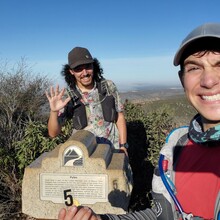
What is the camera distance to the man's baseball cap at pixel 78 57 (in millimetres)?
3373

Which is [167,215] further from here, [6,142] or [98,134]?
[6,142]

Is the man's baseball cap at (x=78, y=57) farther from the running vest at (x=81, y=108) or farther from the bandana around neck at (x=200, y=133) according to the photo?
the bandana around neck at (x=200, y=133)

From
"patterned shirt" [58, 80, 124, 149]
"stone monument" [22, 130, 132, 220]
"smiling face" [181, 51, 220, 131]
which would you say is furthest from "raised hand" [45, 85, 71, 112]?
"smiling face" [181, 51, 220, 131]

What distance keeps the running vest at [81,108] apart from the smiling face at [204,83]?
206cm

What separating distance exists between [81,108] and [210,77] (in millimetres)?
2293

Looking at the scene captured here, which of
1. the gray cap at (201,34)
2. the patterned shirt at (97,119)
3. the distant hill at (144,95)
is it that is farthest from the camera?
the distant hill at (144,95)

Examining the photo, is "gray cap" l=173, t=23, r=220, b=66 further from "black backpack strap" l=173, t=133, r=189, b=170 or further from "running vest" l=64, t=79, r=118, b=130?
"running vest" l=64, t=79, r=118, b=130

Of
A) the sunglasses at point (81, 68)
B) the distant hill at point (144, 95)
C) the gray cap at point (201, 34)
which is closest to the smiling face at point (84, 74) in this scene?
the sunglasses at point (81, 68)

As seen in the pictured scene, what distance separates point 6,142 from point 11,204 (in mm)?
1658

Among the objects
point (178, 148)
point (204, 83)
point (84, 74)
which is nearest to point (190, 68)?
point (204, 83)

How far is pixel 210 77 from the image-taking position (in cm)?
135

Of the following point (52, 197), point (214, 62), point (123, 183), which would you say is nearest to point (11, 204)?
point (52, 197)

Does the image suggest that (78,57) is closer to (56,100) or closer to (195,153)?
(56,100)

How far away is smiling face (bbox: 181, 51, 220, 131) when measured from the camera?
52.8 inches
